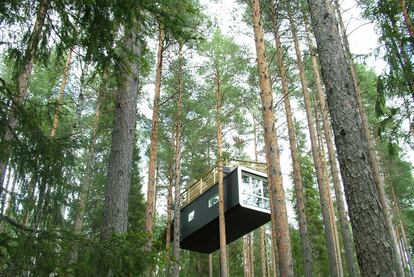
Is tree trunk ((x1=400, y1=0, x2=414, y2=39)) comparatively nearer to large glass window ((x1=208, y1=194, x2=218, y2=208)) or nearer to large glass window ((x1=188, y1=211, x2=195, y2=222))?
large glass window ((x1=208, y1=194, x2=218, y2=208))

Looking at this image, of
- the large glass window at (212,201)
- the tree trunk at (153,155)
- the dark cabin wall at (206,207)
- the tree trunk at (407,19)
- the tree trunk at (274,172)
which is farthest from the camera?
the large glass window at (212,201)

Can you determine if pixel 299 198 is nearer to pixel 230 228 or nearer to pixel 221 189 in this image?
pixel 221 189

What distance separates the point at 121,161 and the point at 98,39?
2199 millimetres

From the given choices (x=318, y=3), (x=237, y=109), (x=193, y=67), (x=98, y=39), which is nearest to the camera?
(x=98, y=39)

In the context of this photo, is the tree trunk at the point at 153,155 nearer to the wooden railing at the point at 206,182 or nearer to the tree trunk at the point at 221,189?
the tree trunk at the point at 221,189

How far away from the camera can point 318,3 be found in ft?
17.9

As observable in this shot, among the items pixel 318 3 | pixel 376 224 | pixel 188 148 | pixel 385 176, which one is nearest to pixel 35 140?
pixel 376 224

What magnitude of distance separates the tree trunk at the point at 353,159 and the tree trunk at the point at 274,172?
290 cm

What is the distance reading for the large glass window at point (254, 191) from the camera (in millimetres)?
12891

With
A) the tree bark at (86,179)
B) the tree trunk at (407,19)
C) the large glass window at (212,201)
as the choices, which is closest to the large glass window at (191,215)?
the large glass window at (212,201)

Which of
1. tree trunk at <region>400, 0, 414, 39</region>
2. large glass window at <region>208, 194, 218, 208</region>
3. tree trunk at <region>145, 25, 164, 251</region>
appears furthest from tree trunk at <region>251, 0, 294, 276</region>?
large glass window at <region>208, 194, 218, 208</region>

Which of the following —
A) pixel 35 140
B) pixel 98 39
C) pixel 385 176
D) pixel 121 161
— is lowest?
pixel 35 140

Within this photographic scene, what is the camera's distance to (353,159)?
4.21 m

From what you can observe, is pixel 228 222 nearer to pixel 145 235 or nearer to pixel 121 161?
pixel 121 161
